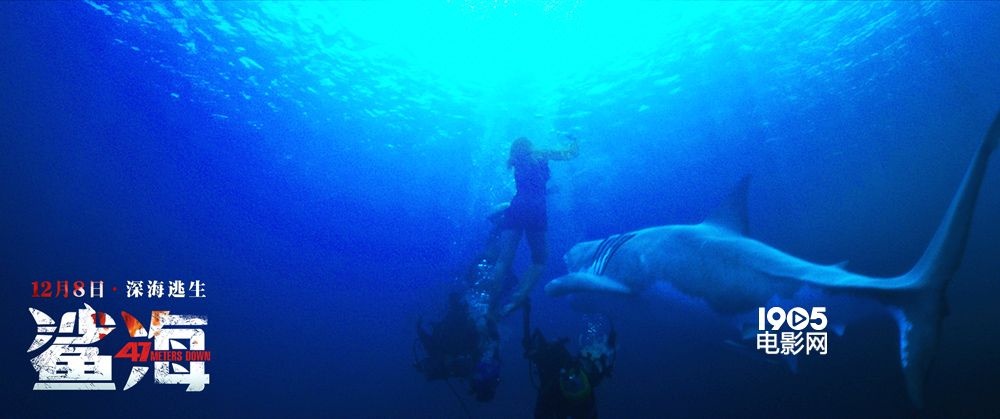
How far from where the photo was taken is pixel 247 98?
50.6 feet

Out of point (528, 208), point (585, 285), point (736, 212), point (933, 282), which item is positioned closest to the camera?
point (933, 282)

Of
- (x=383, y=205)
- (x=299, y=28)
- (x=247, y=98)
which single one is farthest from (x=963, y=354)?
(x=383, y=205)

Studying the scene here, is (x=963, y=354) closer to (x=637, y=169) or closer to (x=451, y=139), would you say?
(x=637, y=169)

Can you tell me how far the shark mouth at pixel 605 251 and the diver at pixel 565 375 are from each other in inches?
46.4

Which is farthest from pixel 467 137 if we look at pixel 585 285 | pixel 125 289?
pixel 585 285

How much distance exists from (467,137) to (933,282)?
16.3m

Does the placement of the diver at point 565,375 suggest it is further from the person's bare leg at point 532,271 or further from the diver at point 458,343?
the person's bare leg at point 532,271

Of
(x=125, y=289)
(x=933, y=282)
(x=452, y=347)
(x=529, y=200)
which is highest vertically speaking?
(x=529, y=200)

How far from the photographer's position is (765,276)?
467 cm

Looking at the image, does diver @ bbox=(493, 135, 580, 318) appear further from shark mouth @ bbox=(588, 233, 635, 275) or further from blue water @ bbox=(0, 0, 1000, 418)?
blue water @ bbox=(0, 0, 1000, 418)

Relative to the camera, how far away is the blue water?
991 cm

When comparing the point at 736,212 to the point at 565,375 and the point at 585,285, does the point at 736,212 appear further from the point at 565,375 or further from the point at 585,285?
the point at 565,375

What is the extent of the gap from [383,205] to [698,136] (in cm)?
2364

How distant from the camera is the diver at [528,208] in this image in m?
7.54
